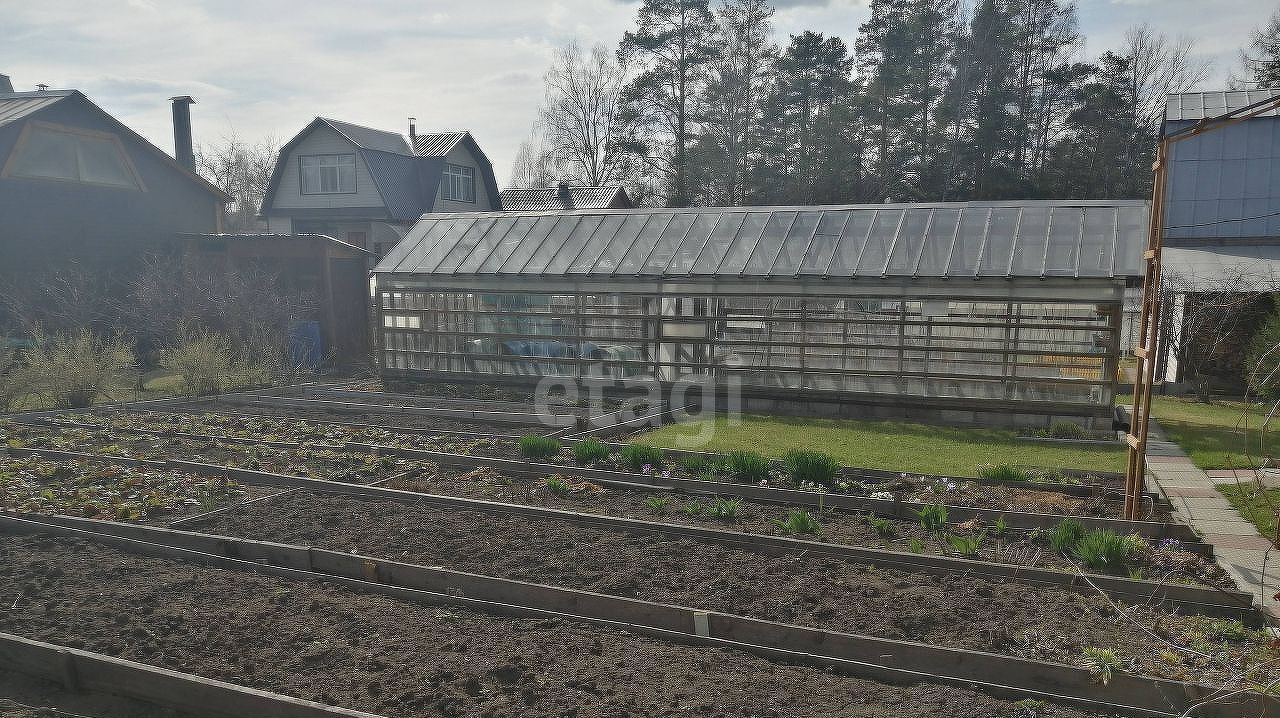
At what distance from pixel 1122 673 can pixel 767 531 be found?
9.73 feet

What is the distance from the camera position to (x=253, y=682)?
169 inches

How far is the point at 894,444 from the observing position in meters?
10.5

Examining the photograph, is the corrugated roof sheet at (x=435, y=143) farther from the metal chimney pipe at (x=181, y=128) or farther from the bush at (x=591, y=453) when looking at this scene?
the bush at (x=591, y=453)

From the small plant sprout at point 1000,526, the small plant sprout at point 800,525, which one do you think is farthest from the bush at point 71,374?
the small plant sprout at point 1000,526

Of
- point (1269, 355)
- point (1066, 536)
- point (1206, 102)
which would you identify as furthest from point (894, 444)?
point (1206, 102)

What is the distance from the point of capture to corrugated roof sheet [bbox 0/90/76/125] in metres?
19.9

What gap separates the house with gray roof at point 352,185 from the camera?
31.2 m

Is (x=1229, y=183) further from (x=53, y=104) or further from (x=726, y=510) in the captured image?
(x=53, y=104)

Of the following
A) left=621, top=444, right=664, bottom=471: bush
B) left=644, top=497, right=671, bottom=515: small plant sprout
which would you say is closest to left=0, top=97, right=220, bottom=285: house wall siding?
left=621, top=444, right=664, bottom=471: bush

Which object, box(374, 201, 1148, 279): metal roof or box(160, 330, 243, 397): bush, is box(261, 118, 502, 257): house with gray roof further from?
box(160, 330, 243, 397): bush

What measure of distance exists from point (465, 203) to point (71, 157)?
634 inches

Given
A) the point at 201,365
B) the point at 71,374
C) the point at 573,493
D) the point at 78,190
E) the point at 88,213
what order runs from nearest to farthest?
the point at 573,493, the point at 71,374, the point at 201,365, the point at 78,190, the point at 88,213

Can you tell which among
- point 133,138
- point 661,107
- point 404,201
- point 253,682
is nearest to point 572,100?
point 661,107

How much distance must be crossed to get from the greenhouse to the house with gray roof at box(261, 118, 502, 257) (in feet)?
52.3
